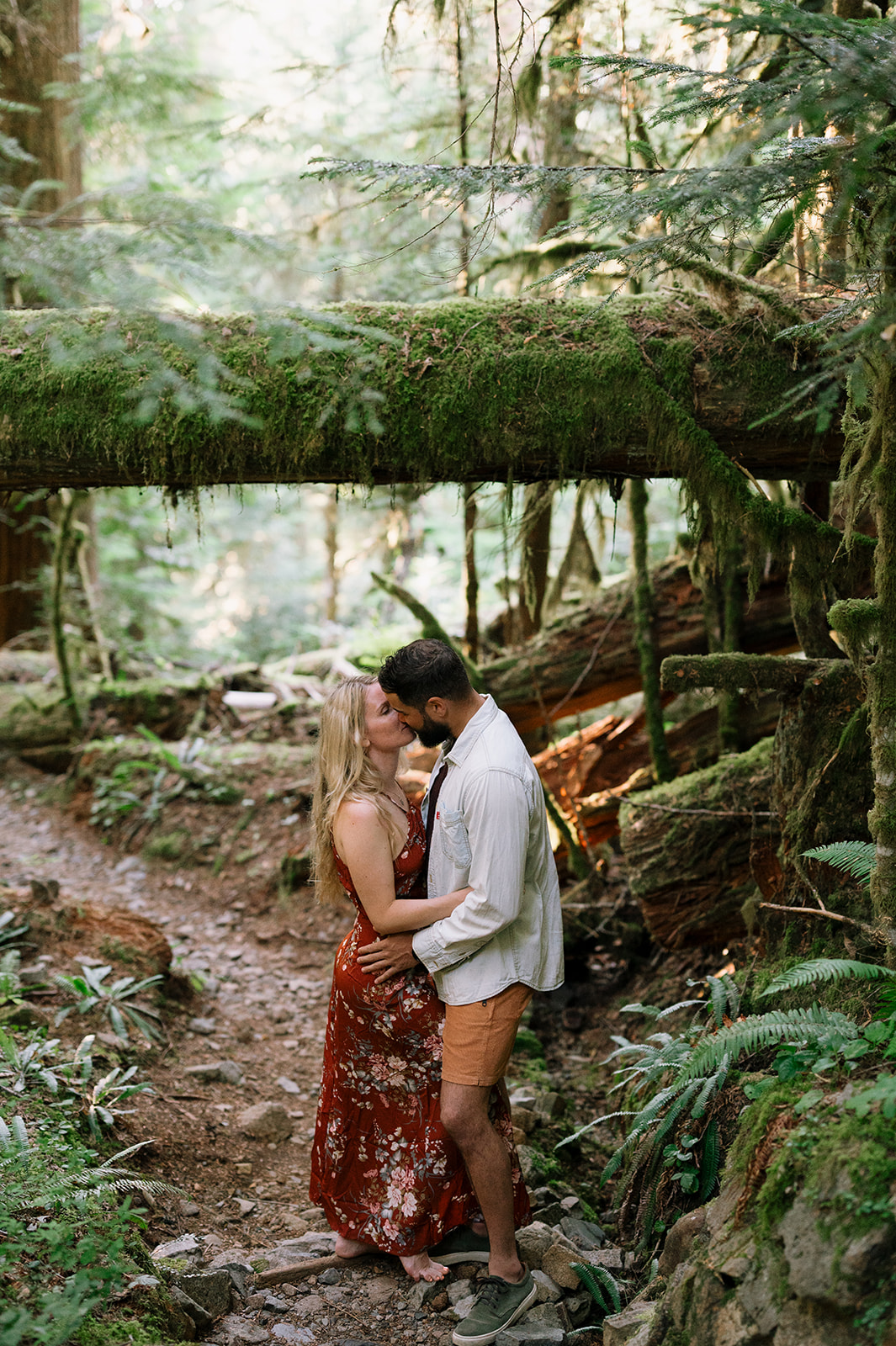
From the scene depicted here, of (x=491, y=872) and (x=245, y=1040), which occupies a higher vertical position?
(x=491, y=872)

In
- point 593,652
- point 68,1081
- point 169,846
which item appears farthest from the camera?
point 169,846

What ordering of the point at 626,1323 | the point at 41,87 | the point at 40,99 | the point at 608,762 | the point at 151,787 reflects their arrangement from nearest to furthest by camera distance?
the point at 626,1323 < the point at 608,762 < the point at 151,787 < the point at 41,87 < the point at 40,99

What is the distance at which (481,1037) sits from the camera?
3.34 metres

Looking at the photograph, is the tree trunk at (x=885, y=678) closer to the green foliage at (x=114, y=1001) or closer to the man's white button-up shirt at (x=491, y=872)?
the man's white button-up shirt at (x=491, y=872)

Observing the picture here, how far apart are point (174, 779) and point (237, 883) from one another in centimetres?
167

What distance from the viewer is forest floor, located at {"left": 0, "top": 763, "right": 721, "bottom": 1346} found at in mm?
3754

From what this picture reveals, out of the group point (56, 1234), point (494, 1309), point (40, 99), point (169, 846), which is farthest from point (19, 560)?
point (494, 1309)

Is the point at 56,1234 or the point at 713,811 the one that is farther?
the point at 713,811

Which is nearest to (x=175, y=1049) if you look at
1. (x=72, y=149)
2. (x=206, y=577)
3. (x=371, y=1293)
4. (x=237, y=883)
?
(x=371, y=1293)

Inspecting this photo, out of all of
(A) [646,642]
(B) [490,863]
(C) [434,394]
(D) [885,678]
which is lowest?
(B) [490,863]

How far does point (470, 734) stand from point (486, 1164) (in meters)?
1.66

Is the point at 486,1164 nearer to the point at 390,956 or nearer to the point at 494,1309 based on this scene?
the point at 494,1309

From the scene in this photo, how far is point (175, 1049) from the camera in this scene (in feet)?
17.4

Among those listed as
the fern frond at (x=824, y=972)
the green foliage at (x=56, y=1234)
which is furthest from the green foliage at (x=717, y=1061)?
the green foliage at (x=56, y=1234)
